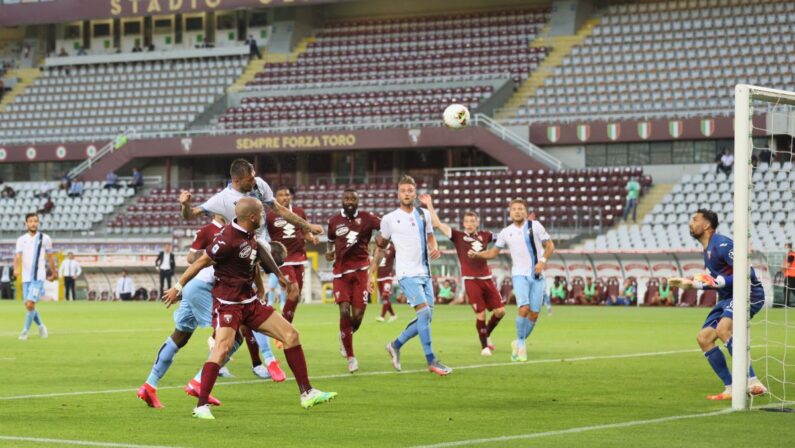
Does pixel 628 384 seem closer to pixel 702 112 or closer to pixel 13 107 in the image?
pixel 702 112

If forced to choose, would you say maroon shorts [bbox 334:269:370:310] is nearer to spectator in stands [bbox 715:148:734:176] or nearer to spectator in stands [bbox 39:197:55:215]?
spectator in stands [bbox 715:148:734:176]

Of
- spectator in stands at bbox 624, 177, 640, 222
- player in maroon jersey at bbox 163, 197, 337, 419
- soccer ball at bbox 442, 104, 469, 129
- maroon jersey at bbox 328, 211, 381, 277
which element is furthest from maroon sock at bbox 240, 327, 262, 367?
spectator in stands at bbox 624, 177, 640, 222

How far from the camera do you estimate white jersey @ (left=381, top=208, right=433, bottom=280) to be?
15.6 meters

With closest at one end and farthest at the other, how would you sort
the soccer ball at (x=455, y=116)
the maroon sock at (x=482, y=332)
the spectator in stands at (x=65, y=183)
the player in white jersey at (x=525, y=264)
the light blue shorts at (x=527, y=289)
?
the player in white jersey at (x=525, y=264) < the light blue shorts at (x=527, y=289) < the maroon sock at (x=482, y=332) < the soccer ball at (x=455, y=116) < the spectator in stands at (x=65, y=183)

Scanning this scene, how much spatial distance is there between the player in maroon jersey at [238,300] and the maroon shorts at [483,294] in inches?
341

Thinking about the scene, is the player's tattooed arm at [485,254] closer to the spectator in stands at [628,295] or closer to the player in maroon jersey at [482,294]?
the player in maroon jersey at [482,294]

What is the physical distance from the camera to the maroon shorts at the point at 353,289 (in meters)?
16.4

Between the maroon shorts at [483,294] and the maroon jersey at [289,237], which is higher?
the maroon jersey at [289,237]

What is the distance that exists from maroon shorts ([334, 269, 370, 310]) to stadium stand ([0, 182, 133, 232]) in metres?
40.1

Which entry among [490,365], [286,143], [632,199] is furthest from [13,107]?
[490,365]

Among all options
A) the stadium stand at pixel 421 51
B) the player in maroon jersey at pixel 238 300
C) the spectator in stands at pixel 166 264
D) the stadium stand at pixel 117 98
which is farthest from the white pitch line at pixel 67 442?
the stadium stand at pixel 117 98

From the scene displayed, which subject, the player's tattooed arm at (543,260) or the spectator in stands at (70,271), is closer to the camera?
the player's tattooed arm at (543,260)

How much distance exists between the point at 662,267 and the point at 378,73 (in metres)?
→ 22.3

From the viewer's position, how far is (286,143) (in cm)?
5475
